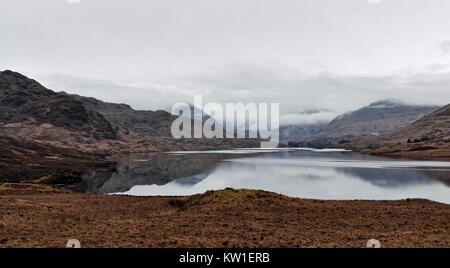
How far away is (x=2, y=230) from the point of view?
26.8 m

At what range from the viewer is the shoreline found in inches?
885

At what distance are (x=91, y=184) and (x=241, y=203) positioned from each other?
2237 inches

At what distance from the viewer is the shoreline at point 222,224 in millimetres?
22469

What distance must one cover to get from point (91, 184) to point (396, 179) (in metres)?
65.2

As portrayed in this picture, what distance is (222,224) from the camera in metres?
28.8

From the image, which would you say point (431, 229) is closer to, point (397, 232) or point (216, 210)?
point (397, 232)

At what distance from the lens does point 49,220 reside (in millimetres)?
32250
